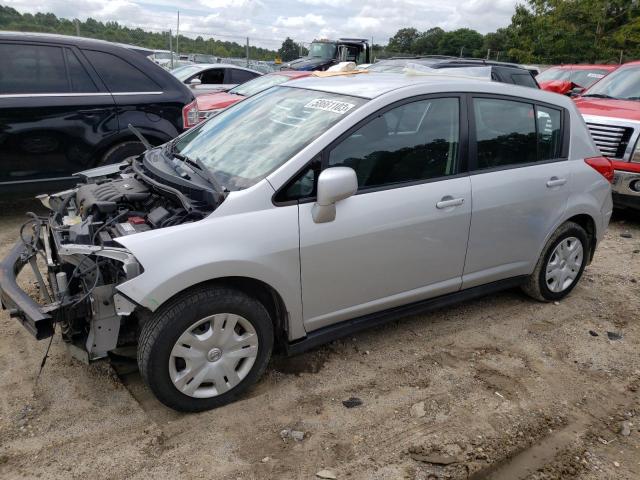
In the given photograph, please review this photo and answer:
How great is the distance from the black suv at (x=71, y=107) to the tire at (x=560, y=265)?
4.05m

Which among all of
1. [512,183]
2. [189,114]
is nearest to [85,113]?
[189,114]

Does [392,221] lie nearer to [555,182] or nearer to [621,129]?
[555,182]

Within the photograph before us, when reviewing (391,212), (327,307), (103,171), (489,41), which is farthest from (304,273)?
(489,41)

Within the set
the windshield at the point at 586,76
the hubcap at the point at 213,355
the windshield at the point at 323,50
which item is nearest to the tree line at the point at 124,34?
the windshield at the point at 323,50

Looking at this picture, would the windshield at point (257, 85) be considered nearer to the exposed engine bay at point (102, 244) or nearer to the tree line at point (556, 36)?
the exposed engine bay at point (102, 244)

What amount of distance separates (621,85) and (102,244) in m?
7.64

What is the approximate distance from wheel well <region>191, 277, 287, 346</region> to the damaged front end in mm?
387

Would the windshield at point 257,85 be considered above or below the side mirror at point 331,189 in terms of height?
above

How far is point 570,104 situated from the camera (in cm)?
437

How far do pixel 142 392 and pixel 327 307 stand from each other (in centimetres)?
118

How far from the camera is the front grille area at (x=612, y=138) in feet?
21.7

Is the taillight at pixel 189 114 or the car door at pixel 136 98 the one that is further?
the taillight at pixel 189 114

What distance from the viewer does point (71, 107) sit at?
18.2 ft

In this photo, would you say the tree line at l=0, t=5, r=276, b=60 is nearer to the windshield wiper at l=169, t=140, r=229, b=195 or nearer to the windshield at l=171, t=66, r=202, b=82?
the windshield at l=171, t=66, r=202, b=82
